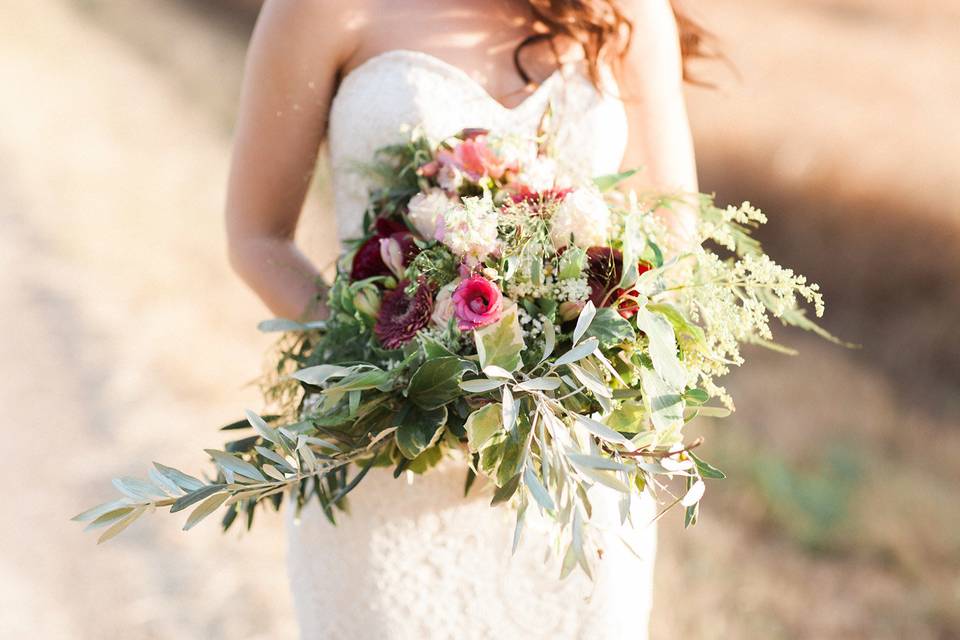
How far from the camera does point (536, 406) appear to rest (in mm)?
1417

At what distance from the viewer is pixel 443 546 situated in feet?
6.12

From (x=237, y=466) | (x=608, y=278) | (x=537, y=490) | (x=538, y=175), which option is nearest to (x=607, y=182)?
(x=538, y=175)

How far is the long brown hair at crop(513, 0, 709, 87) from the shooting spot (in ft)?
6.49

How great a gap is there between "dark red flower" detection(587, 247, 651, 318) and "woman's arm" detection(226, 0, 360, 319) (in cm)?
58

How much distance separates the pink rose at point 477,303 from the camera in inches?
56.0

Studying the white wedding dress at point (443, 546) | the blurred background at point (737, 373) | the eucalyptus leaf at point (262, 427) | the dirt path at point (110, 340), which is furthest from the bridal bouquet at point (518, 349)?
the dirt path at point (110, 340)

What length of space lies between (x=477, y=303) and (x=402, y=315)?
0.54ft

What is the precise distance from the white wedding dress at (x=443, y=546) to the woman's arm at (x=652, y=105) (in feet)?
0.40

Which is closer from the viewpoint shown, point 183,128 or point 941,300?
point 941,300

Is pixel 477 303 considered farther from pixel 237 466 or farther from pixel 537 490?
pixel 237 466

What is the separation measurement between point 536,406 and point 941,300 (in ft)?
15.0

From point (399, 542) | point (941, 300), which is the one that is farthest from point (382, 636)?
point (941, 300)

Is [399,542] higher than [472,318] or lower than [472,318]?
lower

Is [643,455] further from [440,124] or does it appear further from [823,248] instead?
[823,248]
